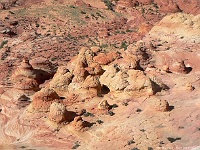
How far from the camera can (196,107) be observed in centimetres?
2547

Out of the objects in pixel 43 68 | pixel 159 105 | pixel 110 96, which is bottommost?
pixel 43 68

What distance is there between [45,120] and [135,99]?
7.15 meters

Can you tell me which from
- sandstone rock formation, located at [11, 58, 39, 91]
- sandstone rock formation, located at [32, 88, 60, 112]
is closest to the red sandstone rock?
sandstone rock formation, located at [11, 58, 39, 91]

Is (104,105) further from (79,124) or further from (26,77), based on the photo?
(26,77)

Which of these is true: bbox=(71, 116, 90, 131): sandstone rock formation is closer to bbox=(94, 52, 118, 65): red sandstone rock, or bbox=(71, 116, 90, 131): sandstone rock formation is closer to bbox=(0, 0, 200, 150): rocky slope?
bbox=(0, 0, 200, 150): rocky slope

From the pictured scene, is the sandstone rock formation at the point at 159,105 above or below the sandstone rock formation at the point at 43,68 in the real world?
above

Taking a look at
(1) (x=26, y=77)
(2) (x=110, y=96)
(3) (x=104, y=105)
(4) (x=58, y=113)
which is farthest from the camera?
(1) (x=26, y=77)

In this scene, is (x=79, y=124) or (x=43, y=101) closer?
(x=79, y=124)

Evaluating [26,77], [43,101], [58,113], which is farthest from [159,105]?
[26,77]

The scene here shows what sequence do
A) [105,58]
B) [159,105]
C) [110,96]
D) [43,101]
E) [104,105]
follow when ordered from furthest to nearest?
[105,58], [110,96], [43,101], [104,105], [159,105]

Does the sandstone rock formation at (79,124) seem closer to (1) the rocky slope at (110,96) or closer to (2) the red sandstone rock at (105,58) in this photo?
(1) the rocky slope at (110,96)

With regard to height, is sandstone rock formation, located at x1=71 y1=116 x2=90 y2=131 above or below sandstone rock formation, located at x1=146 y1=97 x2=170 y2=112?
below

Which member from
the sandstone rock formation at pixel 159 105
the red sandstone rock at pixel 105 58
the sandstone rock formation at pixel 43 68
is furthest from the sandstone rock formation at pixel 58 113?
the sandstone rock formation at pixel 43 68

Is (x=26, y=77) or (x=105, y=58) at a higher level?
(x=105, y=58)
